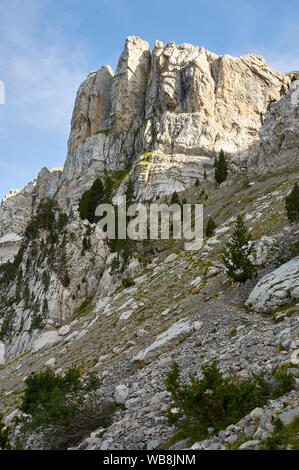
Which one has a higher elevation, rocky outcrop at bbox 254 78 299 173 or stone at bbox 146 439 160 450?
rocky outcrop at bbox 254 78 299 173

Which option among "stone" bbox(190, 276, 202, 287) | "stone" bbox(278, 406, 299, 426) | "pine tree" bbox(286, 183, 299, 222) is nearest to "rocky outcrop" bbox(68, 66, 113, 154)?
"pine tree" bbox(286, 183, 299, 222)

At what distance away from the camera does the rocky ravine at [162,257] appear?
1258 cm

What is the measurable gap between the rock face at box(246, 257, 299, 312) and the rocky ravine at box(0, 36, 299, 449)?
0.23ft

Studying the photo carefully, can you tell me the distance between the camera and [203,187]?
7231cm

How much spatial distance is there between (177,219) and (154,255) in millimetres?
14552

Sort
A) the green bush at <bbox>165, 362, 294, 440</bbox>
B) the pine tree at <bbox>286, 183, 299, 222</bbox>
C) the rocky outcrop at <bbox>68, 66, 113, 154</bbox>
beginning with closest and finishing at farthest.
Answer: the green bush at <bbox>165, 362, 294, 440</bbox>, the pine tree at <bbox>286, 183, 299, 222</bbox>, the rocky outcrop at <bbox>68, 66, 113, 154</bbox>

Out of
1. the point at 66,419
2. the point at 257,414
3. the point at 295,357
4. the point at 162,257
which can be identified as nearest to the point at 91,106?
the point at 162,257

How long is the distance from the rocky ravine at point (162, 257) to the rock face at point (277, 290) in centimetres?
7

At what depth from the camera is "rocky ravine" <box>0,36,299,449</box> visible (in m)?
12.6

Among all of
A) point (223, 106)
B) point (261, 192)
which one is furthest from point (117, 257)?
point (223, 106)

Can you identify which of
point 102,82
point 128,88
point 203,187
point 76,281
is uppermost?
point 102,82

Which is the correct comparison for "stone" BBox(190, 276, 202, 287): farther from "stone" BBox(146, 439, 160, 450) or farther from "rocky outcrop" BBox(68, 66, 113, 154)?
"rocky outcrop" BBox(68, 66, 113, 154)

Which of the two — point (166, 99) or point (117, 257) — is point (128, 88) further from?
point (117, 257)

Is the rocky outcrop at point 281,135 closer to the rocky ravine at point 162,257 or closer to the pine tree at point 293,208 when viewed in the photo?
the rocky ravine at point 162,257
